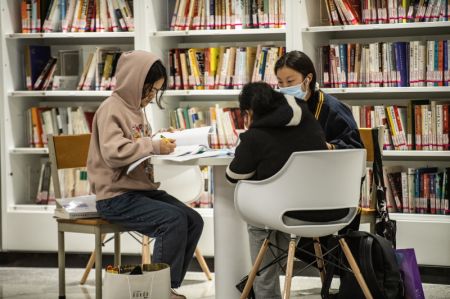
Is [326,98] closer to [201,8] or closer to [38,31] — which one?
[201,8]

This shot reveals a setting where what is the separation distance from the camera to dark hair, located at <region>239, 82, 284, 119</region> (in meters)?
3.48

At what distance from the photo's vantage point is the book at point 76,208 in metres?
4.09

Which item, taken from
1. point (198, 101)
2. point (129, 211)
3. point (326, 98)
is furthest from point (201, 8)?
point (129, 211)

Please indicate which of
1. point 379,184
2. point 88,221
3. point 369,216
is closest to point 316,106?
point 379,184

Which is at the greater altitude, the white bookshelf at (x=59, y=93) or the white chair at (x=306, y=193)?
the white bookshelf at (x=59, y=93)

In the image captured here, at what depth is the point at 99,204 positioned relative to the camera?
13.0 feet

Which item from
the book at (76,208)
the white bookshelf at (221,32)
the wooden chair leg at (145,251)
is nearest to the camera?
the book at (76,208)

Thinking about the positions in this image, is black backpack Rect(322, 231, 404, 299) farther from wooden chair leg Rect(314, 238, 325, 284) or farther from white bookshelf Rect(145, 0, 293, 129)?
white bookshelf Rect(145, 0, 293, 129)

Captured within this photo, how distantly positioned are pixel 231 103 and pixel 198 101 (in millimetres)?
235

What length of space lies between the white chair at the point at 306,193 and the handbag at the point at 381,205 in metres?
0.40

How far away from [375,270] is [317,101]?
0.90 metres

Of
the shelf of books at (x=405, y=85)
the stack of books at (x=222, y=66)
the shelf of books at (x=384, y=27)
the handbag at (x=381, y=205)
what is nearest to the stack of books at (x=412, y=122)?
the shelf of books at (x=405, y=85)

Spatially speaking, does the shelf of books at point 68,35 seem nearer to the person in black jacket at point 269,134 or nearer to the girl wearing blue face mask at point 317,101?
the girl wearing blue face mask at point 317,101

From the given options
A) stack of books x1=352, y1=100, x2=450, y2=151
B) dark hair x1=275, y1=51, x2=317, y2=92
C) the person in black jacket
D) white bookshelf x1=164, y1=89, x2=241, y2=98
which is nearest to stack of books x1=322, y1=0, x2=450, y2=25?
stack of books x1=352, y1=100, x2=450, y2=151
